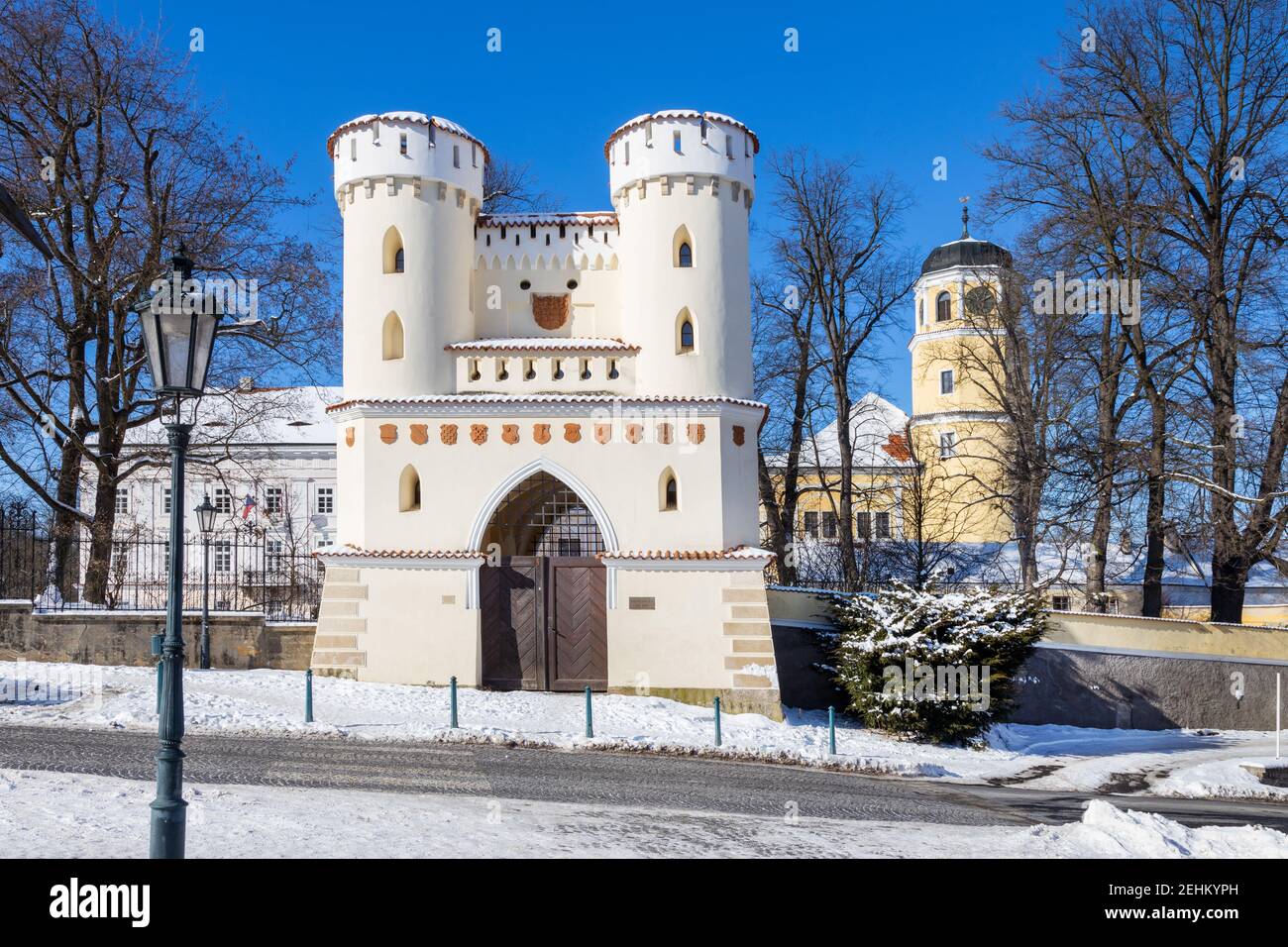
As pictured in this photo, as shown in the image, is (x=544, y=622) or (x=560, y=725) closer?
(x=560, y=725)

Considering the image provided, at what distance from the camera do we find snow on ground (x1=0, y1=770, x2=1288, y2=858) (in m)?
9.09

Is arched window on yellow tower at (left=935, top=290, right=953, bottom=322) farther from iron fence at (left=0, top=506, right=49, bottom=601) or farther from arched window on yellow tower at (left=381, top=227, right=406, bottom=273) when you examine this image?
iron fence at (left=0, top=506, right=49, bottom=601)

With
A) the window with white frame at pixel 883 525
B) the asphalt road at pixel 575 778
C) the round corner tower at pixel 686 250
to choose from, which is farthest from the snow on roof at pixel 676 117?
the window with white frame at pixel 883 525

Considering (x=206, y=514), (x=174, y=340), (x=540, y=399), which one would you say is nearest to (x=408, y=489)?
(x=540, y=399)

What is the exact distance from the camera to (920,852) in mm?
10367

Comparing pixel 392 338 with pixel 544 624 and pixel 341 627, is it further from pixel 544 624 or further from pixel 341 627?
pixel 544 624

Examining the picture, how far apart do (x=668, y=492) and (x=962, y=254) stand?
119 ft

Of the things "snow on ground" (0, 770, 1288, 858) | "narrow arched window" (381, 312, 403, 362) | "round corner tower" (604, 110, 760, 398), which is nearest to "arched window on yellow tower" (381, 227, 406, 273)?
"narrow arched window" (381, 312, 403, 362)

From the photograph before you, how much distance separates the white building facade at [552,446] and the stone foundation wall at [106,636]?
1913mm

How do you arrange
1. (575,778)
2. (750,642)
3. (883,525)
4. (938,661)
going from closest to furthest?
(575,778), (938,661), (750,642), (883,525)

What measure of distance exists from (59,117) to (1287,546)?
91.3 ft

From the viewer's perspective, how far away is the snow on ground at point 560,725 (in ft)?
55.5

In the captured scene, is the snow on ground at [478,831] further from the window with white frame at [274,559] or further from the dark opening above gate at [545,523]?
the window with white frame at [274,559]

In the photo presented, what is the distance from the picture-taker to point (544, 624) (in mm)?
21391
